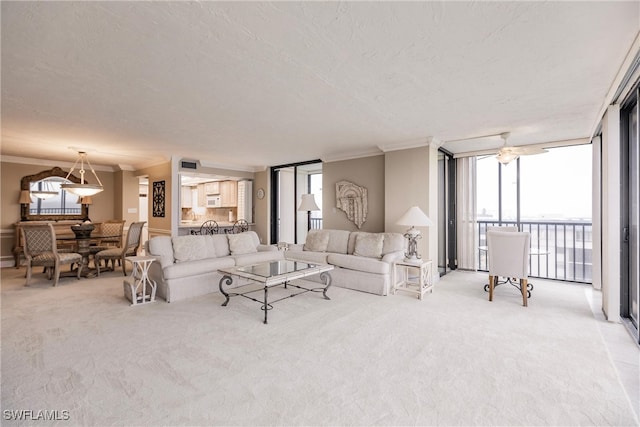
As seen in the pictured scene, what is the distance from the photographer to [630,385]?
2127 millimetres

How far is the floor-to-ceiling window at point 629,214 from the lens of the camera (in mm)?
3131

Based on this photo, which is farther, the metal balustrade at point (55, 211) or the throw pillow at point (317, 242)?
the metal balustrade at point (55, 211)

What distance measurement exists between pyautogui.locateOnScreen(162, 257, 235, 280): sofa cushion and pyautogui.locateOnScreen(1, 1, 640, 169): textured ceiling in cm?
198

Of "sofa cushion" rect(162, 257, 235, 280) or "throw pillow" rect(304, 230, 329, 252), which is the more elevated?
"throw pillow" rect(304, 230, 329, 252)

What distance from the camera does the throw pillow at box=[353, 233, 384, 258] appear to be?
4926mm

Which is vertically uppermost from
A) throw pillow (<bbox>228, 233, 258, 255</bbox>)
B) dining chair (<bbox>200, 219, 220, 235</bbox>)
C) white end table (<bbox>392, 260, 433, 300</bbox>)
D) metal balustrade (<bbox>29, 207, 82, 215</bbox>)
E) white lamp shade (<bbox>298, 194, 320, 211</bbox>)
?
Result: white lamp shade (<bbox>298, 194, 320, 211</bbox>)

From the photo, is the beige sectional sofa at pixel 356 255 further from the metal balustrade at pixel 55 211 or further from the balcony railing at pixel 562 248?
the metal balustrade at pixel 55 211

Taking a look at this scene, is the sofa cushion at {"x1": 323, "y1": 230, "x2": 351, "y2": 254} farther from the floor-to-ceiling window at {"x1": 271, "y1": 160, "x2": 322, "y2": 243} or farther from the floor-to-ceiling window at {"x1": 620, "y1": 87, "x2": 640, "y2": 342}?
the floor-to-ceiling window at {"x1": 620, "y1": 87, "x2": 640, "y2": 342}

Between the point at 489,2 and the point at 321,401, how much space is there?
103 inches

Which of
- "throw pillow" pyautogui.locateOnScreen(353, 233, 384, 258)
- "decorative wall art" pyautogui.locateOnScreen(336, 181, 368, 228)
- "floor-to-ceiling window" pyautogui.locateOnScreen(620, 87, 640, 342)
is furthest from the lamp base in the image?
"floor-to-ceiling window" pyautogui.locateOnScreen(620, 87, 640, 342)

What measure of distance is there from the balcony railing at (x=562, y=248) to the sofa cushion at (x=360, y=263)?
7.94 feet

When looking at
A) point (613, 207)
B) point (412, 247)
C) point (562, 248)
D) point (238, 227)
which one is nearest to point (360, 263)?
point (412, 247)

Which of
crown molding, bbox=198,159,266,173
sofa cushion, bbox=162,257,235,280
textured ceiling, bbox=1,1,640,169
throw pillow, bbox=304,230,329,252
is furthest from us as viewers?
crown molding, bbox=198,159,266,173

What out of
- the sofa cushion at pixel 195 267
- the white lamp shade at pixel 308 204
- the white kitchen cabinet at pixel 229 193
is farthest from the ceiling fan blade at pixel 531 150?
the white kitchen cabinet at pixel 229 193
